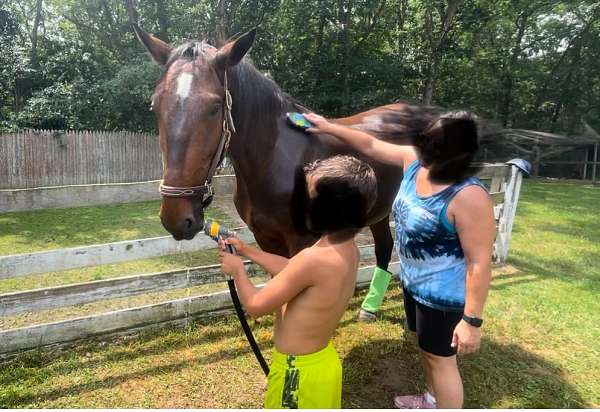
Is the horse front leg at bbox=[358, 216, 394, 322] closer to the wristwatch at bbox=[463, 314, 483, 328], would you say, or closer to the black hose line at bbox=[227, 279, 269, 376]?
the black hose line at bbox=[227, 279, 269, 376]

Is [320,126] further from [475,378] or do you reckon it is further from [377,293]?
[475,378]

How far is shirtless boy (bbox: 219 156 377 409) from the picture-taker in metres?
1.41

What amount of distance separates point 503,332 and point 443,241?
2540 millimetres

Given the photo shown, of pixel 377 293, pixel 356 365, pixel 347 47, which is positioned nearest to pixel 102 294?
pixel 356 365

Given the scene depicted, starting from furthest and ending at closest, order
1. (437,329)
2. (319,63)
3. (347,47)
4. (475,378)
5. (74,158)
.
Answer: (347,47) < (319,63) < (74,158) < (475,378) < (437,329)

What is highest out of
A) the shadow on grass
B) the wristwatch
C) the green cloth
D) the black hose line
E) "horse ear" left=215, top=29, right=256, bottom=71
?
"horse ear" left=215, top=29, right=256, bottom=71

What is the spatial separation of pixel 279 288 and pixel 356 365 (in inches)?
78.3

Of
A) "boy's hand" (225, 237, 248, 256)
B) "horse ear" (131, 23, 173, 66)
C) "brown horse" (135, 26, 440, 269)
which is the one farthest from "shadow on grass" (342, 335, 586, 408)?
"horse ear" (131, 23, 173, 66)

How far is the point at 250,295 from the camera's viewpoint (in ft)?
5.25

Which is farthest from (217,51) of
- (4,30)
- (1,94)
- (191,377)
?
(1,94)

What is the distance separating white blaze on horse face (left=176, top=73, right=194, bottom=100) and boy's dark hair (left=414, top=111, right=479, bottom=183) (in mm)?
1202

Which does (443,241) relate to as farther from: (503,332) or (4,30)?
(4,30)

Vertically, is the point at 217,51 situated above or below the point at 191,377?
above

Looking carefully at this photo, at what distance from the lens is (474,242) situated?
1736 millimetres
